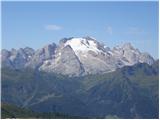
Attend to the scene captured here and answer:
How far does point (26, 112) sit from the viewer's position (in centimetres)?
11294

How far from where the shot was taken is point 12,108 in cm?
10831

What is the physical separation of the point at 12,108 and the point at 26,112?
5.84 metres
